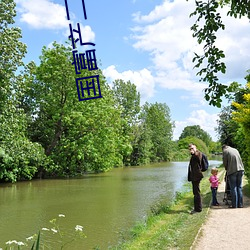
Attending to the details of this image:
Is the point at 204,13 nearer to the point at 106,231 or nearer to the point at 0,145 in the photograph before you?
the point at 106,231

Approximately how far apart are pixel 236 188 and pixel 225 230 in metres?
2.75

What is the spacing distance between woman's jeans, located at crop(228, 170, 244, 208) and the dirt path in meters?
0.22

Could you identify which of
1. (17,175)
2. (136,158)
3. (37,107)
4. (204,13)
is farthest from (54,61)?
(136,158)

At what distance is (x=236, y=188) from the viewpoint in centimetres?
997

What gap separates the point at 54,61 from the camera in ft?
91.7

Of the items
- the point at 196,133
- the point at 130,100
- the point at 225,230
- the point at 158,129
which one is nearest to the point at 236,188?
the point at 225,230

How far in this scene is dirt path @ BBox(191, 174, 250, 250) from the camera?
21.0ft

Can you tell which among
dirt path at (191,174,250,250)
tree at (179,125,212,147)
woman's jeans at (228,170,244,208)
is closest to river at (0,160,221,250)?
dirt path at (191,174,250,250)

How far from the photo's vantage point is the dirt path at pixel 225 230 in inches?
252

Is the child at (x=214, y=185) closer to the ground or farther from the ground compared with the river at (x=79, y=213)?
farther from the ground

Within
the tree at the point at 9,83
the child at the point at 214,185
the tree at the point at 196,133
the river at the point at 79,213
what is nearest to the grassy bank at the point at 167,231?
the child at the point at 214,185

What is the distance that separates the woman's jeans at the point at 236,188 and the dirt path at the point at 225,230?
0.71 feet

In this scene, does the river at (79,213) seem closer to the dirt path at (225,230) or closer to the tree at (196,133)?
the dirt path at (225,230)

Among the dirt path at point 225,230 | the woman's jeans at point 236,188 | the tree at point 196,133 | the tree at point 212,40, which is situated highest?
the tree at point 196,133
